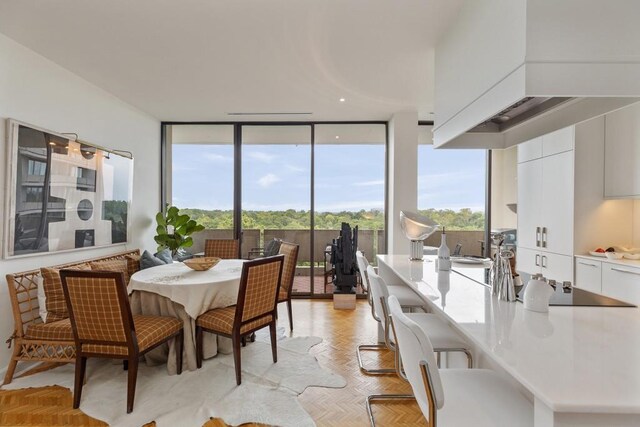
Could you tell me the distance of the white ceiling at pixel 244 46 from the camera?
2.22 meters

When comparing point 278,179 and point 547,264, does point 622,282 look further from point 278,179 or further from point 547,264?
point 278,179

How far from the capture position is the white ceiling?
2225 mm

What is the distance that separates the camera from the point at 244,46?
2.73 meters

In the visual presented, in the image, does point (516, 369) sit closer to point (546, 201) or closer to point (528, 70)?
point (528, 70)

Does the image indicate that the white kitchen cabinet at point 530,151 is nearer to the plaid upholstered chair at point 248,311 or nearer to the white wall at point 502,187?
the white wall at point 502,187

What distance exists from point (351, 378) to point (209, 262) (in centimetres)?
170

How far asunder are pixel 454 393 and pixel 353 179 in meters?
3.95

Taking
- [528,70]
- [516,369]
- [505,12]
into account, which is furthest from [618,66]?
[516,369]

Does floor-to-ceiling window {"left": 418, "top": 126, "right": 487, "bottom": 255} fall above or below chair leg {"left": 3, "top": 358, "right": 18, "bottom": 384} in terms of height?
above

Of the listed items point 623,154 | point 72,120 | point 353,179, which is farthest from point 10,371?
point 623,154

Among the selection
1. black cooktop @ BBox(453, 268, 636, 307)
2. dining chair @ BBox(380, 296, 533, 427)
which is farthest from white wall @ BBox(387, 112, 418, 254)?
dining chair @ BBox(380, 296, 533, 427)

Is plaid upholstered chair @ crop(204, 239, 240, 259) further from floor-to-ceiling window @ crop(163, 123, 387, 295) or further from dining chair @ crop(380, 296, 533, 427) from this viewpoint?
dining chair @ crop(380, 296, 533, 427)

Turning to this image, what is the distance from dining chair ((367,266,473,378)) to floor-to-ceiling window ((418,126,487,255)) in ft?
9.95

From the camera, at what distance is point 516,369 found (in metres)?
0.90
